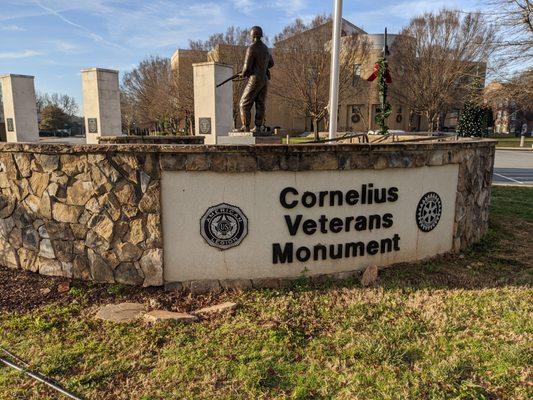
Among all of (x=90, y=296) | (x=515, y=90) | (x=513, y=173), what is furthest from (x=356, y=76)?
(x=90, y=296)

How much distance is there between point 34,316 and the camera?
4.44 m

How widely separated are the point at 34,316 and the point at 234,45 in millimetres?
34667

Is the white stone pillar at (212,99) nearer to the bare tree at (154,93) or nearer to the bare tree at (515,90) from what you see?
the bare tree at (515,90)

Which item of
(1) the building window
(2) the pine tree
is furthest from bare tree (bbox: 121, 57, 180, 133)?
(2) the pine tree

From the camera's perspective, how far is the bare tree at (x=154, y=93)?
3914cm

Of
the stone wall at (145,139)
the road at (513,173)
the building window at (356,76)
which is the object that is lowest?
the road at (513,173)

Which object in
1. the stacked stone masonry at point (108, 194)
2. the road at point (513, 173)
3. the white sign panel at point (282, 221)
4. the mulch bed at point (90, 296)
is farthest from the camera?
the road at point (513, 173)

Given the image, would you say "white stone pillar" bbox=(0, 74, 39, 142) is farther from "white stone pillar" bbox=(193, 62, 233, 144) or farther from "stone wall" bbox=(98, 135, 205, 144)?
"stone wall" bbox=(98, 135, 205, 144)

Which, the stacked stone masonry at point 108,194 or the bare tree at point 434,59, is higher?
the bare tree at point 434,59

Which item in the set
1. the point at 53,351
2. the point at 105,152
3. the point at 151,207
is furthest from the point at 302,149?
the point at 53,351

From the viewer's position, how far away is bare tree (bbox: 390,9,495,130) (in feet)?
117

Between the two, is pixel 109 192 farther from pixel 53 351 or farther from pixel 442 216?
pixel 442 216

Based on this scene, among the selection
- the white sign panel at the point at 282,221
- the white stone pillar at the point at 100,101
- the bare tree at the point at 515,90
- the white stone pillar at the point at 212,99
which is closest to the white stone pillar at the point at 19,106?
the white stone pillar at the point at 100,101

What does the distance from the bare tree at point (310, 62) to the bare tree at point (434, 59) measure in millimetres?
4536
